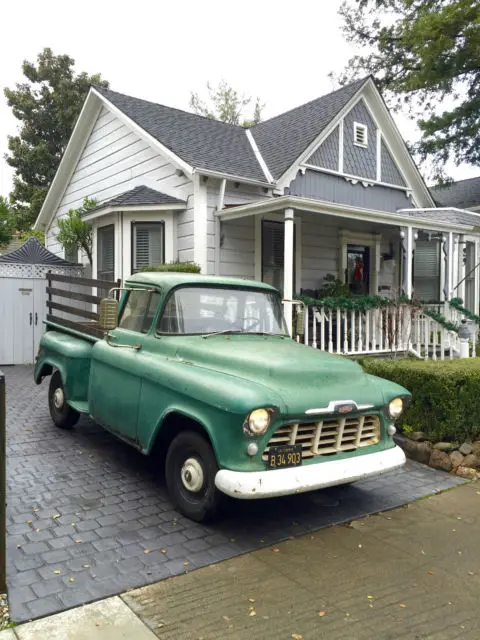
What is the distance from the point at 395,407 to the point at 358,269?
386 inches

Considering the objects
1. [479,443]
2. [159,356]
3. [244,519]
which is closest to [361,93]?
[479,443]

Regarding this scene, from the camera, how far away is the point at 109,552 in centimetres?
371

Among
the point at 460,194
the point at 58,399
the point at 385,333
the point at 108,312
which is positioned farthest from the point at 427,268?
the point at 108,312

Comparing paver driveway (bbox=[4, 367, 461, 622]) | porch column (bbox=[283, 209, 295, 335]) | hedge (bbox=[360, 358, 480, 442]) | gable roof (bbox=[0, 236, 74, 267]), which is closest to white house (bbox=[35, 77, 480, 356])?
porch column (bbox=[283, 209, 295, 335])

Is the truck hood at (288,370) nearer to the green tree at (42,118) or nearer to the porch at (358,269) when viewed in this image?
the porch at (358,269)

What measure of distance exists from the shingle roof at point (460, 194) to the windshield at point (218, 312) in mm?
17803

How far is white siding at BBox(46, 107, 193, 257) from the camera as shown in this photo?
11.6 metres

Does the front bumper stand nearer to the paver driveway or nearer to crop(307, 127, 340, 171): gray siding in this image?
the paver driveway

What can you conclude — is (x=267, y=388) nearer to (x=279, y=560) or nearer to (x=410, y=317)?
(x=279, y=560)

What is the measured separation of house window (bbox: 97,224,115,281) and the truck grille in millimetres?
8603

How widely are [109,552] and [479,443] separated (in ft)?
14.1

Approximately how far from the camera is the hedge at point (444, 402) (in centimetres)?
604

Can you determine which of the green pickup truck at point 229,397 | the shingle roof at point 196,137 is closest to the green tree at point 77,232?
the shingle roof at point 196,137

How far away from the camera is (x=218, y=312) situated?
5.17 m
